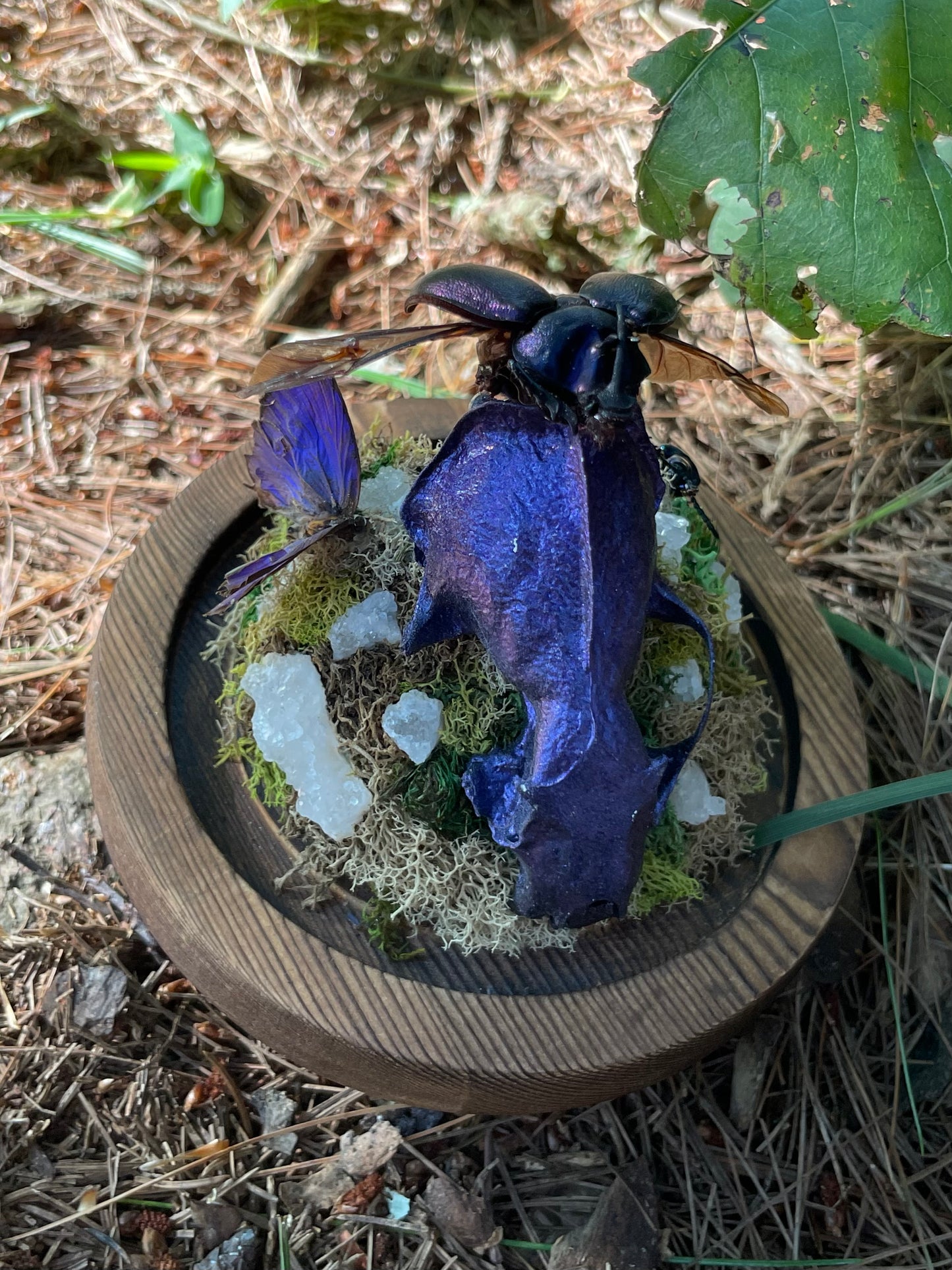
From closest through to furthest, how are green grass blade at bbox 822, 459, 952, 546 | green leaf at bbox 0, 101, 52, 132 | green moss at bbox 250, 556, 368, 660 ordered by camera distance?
green moss at bbox 250, 556, 368, 660, green grass blade at bbox 822, 459, 952, 546, green leaf at bbox 0, 101, 52, 132

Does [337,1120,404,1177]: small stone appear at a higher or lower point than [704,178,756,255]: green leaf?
lower

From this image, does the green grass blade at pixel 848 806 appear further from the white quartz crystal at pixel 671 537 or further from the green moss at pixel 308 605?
the green moss at pixel 308 605

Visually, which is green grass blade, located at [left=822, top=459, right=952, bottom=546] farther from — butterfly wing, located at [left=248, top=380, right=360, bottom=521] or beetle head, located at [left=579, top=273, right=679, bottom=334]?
butterfly wing, located at [left=248, top=380, right=360, bottom=521]

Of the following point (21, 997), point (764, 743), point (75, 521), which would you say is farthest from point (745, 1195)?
point (75, 521)

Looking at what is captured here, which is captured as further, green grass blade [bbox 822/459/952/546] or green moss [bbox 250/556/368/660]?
green grass blade [bbox 822/459/952/546]

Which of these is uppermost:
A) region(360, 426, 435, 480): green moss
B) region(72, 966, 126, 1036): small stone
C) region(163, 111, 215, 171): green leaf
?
region(163, 111, 215, 171): green leaf

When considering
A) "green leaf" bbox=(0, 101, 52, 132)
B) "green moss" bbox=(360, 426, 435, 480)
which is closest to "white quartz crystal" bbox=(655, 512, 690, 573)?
"green moss" bbox=(360, 426, 435, 480)

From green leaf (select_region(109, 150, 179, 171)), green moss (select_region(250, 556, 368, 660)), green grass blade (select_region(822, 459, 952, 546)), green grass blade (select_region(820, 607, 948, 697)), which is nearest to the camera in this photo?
green moss (select_region(250, 556, 368, 660))

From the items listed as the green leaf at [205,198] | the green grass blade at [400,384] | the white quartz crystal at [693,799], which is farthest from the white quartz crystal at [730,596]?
the green leaf at [205,198]
